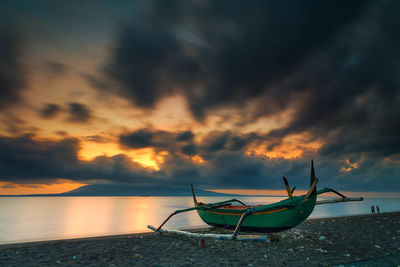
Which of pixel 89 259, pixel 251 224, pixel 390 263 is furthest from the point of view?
pixel 251 224

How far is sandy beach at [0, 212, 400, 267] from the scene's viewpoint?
10.2 meters

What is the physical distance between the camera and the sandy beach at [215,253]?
10.2 m

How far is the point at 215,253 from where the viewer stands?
11703 mm

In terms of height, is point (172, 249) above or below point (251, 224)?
below

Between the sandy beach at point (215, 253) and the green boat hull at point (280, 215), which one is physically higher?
the green boat hull at point (280, 215)

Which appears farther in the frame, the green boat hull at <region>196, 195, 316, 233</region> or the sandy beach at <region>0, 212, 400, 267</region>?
the green boat hull at <region>196, 195, 316, 233</region>

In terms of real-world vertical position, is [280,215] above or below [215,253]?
above

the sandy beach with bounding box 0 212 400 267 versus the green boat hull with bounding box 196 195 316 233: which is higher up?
the green boat hull with bounding box 196 195 316 233

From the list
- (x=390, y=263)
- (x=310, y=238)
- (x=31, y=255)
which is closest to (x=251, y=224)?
(x=310, y=238)

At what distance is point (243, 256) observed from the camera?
11.1 m

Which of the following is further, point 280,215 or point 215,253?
point 280,215

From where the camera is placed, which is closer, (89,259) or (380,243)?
(89,259)

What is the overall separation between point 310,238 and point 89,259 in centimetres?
1205

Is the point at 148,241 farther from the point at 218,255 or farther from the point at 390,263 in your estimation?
the point at 390,263
